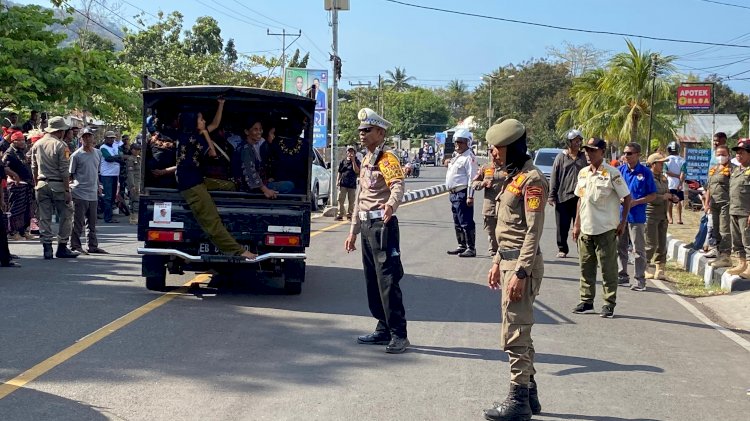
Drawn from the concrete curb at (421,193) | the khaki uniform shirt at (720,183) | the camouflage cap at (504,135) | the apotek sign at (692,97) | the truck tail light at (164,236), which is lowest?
the truck tail light at (164,236)

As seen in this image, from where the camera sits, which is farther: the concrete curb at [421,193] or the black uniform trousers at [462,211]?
the concrete curb at [421,193]

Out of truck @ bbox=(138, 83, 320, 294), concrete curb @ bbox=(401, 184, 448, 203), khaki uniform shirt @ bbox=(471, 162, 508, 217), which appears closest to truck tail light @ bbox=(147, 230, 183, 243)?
truck @ bbox=(138, 83, 320, 294)

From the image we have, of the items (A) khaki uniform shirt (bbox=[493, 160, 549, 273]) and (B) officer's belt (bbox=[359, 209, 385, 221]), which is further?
(B) officer's belt (bbox=[359, 209, 385, 221])

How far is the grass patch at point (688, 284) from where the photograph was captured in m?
12.3

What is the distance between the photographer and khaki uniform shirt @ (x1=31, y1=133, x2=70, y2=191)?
1276 centimetres

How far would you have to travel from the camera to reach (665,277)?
13.6 metres

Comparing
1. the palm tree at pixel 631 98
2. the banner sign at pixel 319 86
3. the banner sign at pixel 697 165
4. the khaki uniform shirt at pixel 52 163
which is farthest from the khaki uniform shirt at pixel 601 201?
the palm tree at pixel 631 98

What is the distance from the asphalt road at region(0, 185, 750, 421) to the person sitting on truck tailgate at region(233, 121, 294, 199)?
48.4 inches

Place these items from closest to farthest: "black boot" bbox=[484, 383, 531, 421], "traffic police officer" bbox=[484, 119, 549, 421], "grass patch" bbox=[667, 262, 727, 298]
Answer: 1. "black boot" bbox=[484, 383, 531, 421]
2. "traffic police officer" bbox=[484, 119, 549, 421]
3. "grass patch" bbox=[667, 262, 727, 298]

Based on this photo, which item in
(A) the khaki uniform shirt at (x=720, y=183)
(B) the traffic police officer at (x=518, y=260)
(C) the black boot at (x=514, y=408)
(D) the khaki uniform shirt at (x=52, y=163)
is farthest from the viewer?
(A) the khaki uniform shirt at (x=720, y=183)

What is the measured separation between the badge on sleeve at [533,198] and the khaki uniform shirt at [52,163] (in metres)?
8.53

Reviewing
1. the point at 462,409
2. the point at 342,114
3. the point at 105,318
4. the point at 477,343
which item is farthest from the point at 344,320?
the point at 342,114

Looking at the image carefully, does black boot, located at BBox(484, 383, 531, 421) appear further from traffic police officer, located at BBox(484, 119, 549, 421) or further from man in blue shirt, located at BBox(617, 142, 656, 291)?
man in blue shirt, located at BBox(617, 142, 656, 291)

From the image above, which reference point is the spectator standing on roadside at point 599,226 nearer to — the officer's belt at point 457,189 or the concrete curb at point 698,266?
the concrete curb at point 698,266
